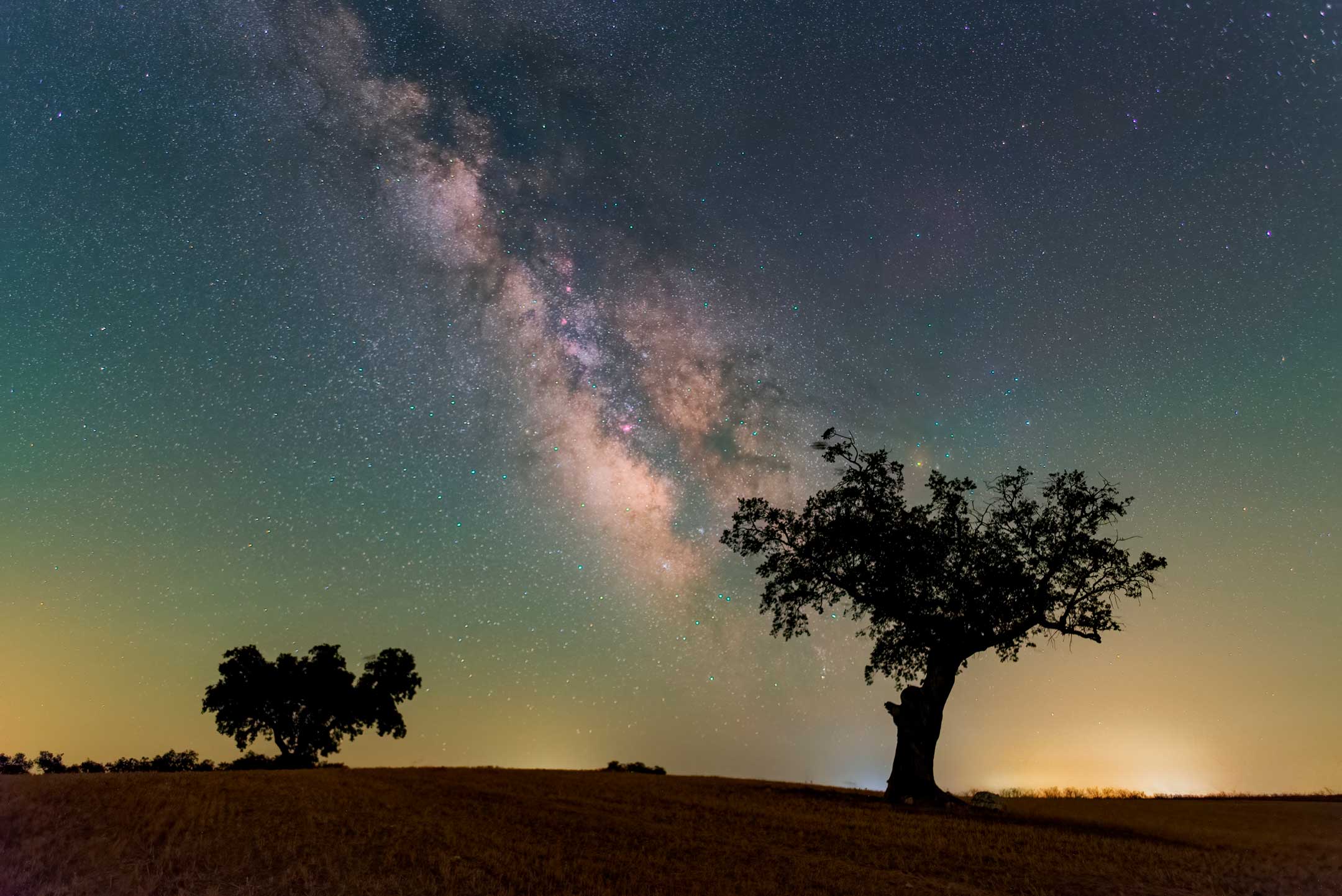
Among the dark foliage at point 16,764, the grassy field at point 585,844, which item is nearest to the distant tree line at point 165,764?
the dark foliage at point 16,764

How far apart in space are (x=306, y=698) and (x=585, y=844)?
63261mm

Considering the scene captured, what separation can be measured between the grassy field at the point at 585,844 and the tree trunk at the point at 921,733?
2289mm

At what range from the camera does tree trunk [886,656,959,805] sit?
112 feet

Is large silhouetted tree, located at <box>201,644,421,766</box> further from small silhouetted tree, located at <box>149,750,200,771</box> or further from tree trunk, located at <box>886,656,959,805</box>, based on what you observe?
tree trunk, located at <box>886,656,959,805</box>

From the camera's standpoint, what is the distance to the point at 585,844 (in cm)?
1916

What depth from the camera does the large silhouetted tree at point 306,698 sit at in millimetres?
71062

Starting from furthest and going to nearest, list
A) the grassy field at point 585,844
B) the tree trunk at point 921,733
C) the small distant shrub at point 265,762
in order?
1. the small distant shrub at point 265,762
2. the tree trunk at point 921,733
3. the grassy field at point 585,844

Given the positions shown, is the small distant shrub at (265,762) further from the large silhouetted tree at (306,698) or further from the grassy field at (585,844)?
the grassy field at (585,844)

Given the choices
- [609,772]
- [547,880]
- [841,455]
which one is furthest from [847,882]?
[609,772]

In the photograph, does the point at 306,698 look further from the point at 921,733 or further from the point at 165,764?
the point at 921,733

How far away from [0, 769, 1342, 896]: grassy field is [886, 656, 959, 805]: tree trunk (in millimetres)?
2289

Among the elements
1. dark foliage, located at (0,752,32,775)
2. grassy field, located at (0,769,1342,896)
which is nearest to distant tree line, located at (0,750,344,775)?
dark foliage, located at (0,752,32,775)

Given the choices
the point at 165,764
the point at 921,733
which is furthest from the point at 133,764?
the point at 921,733

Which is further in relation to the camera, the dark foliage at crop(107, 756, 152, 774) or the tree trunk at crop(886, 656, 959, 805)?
the dark foliage at crop(107, 756, 152, 774)
